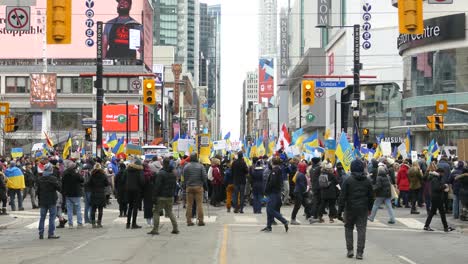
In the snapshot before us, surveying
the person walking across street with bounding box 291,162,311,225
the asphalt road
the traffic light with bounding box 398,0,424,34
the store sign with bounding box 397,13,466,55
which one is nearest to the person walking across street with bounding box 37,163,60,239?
the asphalt road

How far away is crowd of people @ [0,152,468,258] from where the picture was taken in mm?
15102

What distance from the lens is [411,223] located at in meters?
20.9

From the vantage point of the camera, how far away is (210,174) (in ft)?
83.7

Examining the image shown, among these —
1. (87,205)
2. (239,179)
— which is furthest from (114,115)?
(87,205)

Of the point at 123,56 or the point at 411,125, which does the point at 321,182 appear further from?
the point at 123,56

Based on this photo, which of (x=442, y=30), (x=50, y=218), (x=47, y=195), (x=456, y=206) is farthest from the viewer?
(x=442, y=30)

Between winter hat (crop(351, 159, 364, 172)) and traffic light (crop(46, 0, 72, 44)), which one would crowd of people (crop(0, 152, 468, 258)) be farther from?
traffic light (crop(46, 0, 72, 44))

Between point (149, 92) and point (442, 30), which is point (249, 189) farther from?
point (442, 30)

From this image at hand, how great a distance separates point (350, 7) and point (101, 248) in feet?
250

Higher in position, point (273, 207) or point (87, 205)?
point (273, 207)

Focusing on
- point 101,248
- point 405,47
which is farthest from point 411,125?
point 101,248

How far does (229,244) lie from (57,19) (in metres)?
6.02

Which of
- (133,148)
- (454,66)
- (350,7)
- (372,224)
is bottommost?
(372,224)

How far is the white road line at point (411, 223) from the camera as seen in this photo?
20.1 meters
